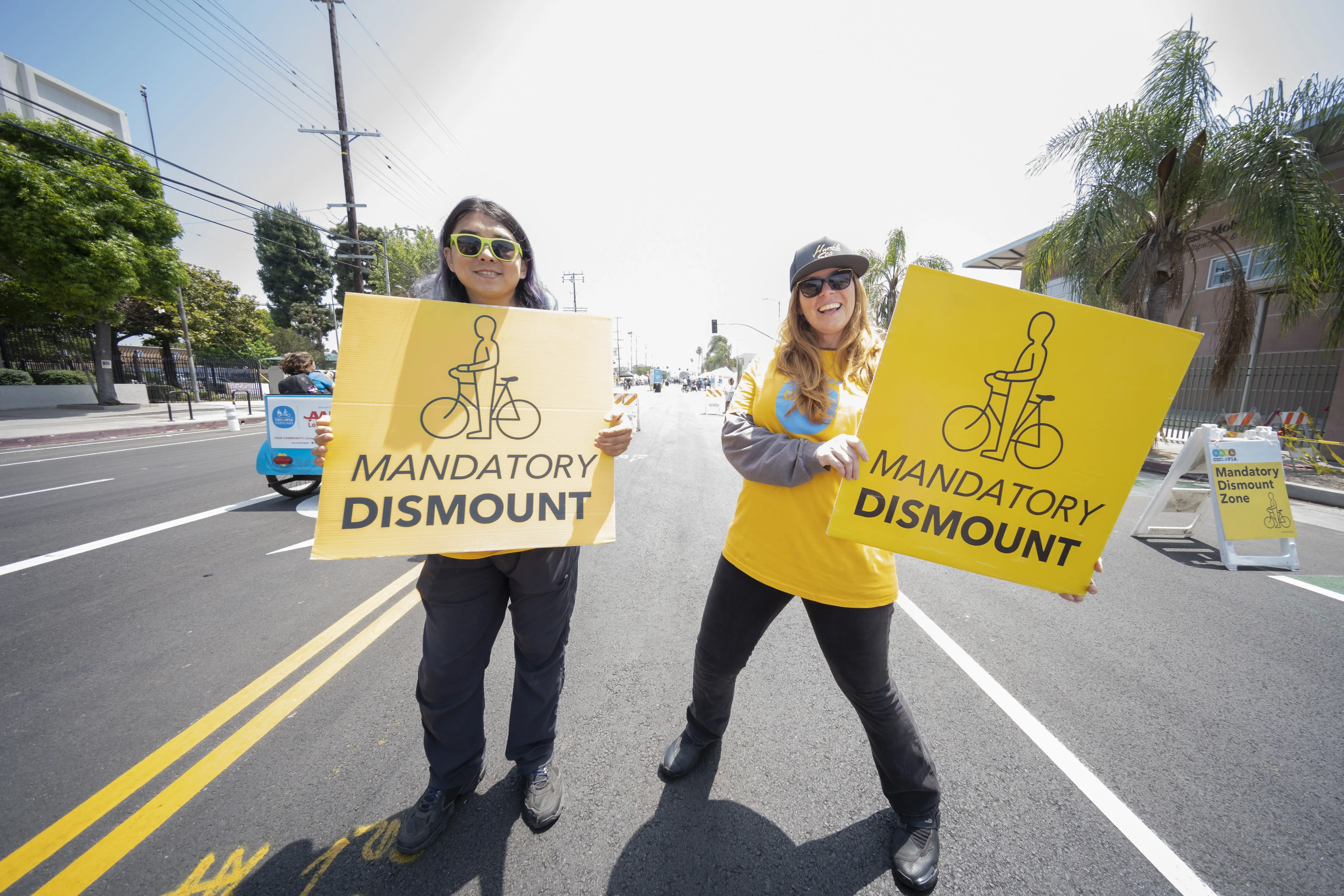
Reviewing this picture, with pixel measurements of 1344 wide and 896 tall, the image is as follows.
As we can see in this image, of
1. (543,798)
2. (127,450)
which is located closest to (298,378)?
(543,798)

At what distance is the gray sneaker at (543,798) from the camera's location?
1.77m

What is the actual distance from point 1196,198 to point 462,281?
13948mm

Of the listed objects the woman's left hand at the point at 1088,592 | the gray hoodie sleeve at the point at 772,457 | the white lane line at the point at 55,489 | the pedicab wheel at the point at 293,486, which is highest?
the gray hoodie sleeve at the point at 772,457

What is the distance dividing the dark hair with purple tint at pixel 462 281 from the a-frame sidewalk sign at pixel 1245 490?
19.6ft

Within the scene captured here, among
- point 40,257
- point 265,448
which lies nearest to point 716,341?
point 40,257

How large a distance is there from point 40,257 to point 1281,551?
98.4 ft

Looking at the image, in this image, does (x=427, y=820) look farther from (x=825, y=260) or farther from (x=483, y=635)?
(x=825, y=260)

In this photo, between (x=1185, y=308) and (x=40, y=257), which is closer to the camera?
(x=1185, y=308)

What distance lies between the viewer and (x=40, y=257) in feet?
53.6

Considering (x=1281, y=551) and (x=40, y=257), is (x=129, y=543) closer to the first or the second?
(x=1281, y=551)

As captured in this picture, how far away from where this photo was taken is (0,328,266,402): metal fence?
2042 cm

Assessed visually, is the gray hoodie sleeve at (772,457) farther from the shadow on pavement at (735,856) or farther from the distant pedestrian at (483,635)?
the shadow on pavement at (735,856)

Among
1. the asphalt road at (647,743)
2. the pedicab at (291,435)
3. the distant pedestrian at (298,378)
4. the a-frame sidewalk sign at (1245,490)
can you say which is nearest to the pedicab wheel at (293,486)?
the pedicab at (291,435)

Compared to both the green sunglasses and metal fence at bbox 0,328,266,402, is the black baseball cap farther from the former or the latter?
metal fence at bbox 0,328,266,402
